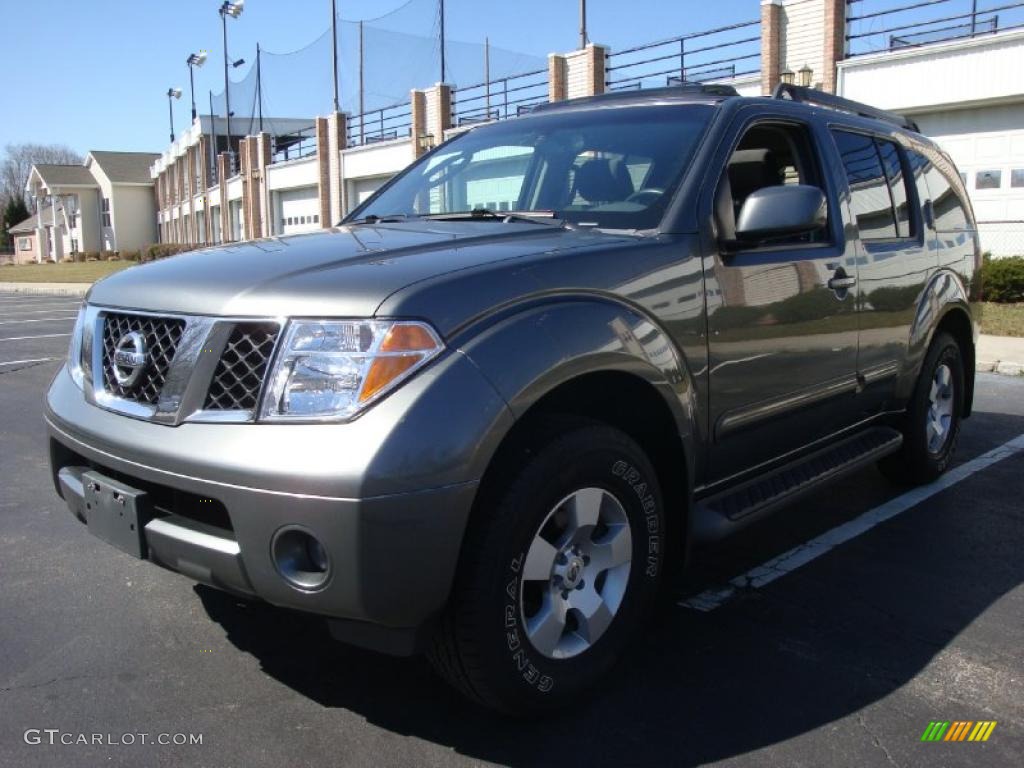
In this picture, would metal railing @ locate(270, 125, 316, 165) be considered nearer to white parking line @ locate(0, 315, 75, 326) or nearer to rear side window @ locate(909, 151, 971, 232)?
white parking line @ locate(0, 315, 75, 326)

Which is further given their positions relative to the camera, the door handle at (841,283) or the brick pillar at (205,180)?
the brick pillar at (205,180)

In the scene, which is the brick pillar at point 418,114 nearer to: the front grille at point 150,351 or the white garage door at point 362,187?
the white garage door at point 362,187

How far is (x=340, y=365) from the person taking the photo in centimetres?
242

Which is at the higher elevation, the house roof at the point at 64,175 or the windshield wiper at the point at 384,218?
the house roof at the point at 64,175

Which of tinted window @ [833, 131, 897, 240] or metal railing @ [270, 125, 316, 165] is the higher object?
metal railing @ [270, 125, 316, 165]

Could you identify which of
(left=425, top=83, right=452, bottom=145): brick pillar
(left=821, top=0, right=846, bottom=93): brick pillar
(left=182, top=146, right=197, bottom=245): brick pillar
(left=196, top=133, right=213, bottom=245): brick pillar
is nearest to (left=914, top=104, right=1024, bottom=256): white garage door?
(left=821, top=0, right=846, bottom=93): brick pillar

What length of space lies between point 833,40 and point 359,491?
20746 mm

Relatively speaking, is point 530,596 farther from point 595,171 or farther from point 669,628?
point 595,171

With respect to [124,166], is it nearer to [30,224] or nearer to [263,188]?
[30,224]

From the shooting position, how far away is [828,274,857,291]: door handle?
13.0 feet

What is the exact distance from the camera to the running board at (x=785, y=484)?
3.34 m

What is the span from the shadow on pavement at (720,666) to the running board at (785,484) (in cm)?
43

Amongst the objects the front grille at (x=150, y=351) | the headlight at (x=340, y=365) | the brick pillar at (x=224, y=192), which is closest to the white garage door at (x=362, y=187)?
the brick pillar at (x=224, y=192)

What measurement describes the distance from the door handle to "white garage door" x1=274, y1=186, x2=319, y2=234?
37030mm
